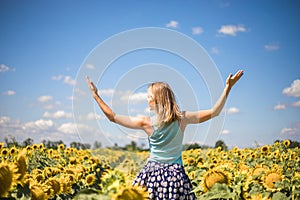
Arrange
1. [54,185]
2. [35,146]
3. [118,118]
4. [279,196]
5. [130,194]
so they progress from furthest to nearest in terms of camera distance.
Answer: [35,146] < [279,196] < [118,118] < [54,185] < [130,194]

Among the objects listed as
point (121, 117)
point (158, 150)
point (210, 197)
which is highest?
point (121, 117)

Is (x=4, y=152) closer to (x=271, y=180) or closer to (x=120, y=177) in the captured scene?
(x=271, y=180)

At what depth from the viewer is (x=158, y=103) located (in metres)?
3.56

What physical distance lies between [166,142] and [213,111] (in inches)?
20.6

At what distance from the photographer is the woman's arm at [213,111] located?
360 centimetres

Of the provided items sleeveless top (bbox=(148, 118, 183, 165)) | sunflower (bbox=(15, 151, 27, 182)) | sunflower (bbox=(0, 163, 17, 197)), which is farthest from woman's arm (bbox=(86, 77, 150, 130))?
sunflower (bbox=(0, 163, 17, 197))

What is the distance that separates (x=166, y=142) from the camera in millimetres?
3496

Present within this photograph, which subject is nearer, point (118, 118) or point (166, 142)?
point (118, 118)

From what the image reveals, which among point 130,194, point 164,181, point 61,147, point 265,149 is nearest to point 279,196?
point 164,181

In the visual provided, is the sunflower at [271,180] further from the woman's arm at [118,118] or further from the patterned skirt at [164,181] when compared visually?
the woman's arm at [118,118]

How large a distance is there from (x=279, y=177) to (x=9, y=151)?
4428 millimetres

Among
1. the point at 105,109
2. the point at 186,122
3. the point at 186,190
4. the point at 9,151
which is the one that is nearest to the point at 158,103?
the point at 186,122

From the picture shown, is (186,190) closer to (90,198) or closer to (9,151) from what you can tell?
(90,198)

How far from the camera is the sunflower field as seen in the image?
137 cm
